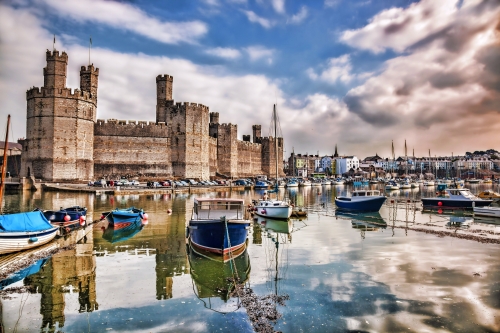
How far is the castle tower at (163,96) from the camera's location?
57.5m

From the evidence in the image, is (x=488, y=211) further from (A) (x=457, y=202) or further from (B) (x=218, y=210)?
(B) (x=218, y=210)

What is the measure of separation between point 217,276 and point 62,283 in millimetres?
4089

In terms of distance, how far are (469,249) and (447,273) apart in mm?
4233

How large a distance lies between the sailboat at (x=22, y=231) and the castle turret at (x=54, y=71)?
36.1m

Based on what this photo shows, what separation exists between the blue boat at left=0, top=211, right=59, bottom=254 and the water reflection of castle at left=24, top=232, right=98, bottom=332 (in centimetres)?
134

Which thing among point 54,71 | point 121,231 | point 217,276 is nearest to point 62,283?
point 217,276

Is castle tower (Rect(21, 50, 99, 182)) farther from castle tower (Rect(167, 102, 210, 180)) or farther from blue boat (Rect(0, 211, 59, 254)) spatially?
blue boat (Rect(0, 211, 59, 254))

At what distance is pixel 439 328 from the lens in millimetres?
7289

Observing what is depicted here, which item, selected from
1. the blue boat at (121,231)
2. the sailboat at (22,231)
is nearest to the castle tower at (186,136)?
the blue boat at (121,231)

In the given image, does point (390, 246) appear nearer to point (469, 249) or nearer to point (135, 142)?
point (469, 249)

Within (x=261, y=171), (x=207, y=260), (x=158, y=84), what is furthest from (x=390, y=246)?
(x=261, y=171)

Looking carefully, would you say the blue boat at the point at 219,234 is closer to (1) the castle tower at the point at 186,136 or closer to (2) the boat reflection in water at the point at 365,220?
(2) the boat reflection in water at the point at 365,220

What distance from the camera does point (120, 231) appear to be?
18.4 meters

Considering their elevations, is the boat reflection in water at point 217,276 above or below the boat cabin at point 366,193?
below
